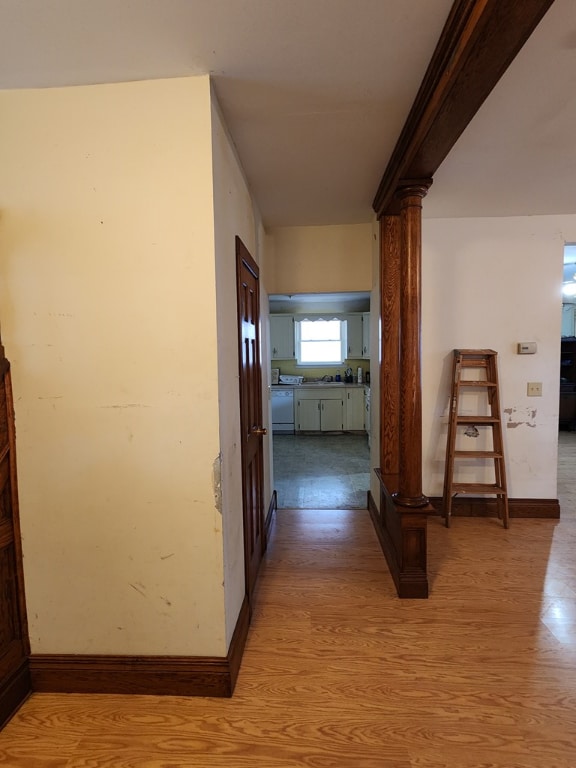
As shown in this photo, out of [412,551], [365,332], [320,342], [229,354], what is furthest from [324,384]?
[229,354]

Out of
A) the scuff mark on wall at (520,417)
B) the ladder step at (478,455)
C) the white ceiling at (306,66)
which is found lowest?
the ladder step at (478,455)

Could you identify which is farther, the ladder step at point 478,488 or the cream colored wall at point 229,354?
the ladder step at point 478,488

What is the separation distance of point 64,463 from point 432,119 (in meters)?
2.08

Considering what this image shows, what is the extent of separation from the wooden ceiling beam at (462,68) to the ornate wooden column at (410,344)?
0.88 feet

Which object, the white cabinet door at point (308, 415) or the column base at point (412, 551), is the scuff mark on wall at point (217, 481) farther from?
the white cabinet door at point (308, 415)

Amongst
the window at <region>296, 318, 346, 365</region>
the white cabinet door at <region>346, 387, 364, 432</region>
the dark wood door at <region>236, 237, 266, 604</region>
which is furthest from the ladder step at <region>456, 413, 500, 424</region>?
the window at <region>296, 318, 346, 365</region>

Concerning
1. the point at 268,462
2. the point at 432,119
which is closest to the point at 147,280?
the point at 432,119

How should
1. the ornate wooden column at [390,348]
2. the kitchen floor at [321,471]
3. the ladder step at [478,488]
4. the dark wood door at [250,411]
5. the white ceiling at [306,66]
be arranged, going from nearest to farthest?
the white ceiling at [306,66]
the dark wood door at [250,411]
the ornate wooden column at [390,348]
the ladder step at [478,488]
the kitchen floor at [321,471]

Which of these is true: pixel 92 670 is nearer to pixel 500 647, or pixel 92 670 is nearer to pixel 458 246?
pixel 500 647

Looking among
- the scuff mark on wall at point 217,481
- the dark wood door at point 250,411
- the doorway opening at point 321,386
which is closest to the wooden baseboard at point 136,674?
the dark wood door at point 250,411

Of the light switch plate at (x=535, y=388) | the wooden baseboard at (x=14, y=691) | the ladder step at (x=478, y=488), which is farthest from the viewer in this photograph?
the light switch plate at (x=535, y=388)

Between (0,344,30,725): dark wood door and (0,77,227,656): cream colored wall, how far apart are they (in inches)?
1.4

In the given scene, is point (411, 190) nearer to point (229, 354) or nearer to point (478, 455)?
point (229, 354)

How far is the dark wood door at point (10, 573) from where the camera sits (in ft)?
5.07
